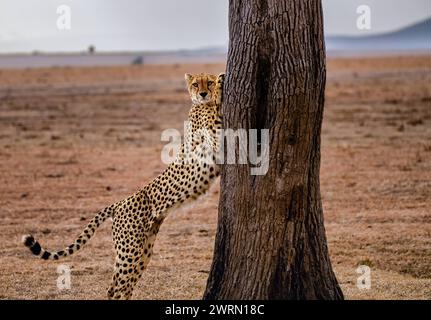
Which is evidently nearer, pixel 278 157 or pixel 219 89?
pixel 278 157

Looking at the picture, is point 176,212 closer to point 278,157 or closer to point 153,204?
point 153,204

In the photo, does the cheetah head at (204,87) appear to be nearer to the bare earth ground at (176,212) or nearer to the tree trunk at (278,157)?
the tree trunk at (278,157)

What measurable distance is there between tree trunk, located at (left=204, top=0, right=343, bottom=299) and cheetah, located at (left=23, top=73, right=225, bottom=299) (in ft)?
2.49

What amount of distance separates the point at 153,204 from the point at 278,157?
142 cm

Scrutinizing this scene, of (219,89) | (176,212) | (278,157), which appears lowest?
(176,212)

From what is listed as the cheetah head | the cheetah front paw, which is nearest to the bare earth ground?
the cheetah head

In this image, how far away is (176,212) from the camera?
7.64m

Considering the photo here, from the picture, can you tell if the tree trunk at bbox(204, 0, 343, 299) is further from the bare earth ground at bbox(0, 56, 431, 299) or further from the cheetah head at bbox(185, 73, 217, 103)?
the bare earth ground at bbox(0, 56, 431, 299)

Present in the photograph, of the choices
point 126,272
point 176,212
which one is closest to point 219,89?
point 176,212

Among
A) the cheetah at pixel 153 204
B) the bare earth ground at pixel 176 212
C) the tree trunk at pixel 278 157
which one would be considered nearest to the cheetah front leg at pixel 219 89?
the cheetah at pixel 153 204

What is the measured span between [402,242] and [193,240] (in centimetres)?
240

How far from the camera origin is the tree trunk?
21.5 feet

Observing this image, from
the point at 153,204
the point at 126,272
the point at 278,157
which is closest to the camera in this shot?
the point at 278,157

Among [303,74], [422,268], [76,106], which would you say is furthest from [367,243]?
[76,106]
